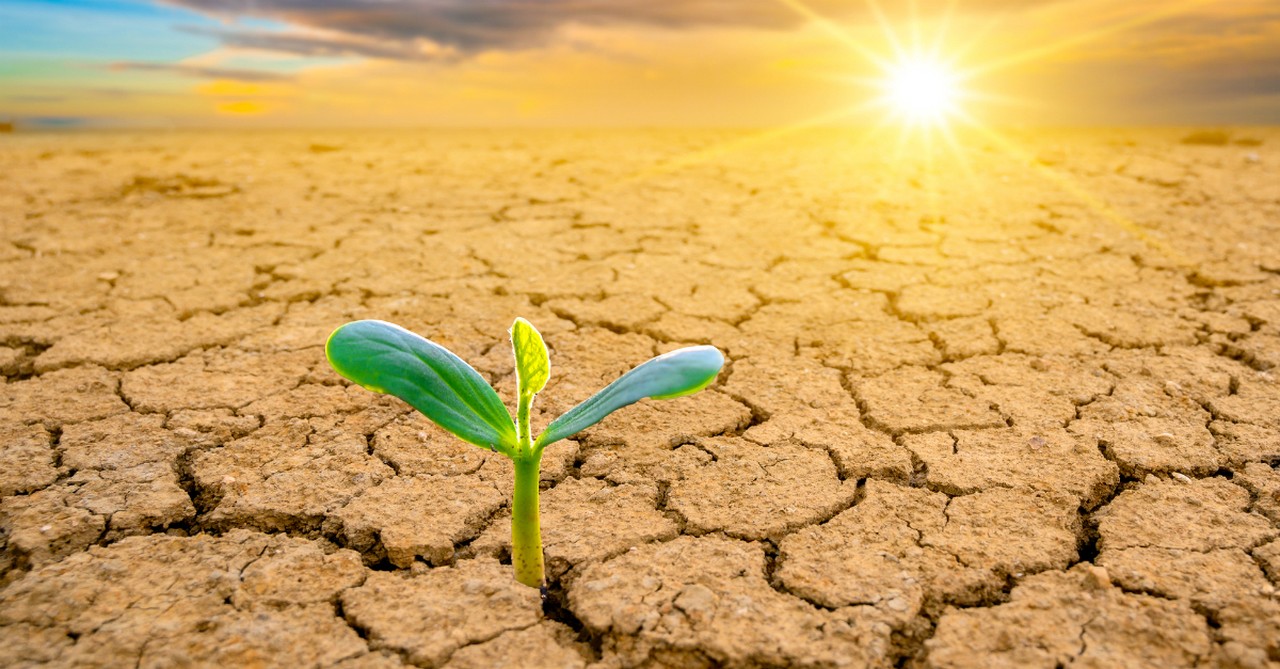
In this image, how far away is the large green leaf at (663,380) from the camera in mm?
961

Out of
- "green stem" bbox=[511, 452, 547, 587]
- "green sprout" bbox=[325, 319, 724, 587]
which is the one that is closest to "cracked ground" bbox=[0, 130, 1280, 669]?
"green stem" bbox=[511, 452, 547, 587]

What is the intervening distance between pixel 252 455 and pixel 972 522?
1274 millimetres

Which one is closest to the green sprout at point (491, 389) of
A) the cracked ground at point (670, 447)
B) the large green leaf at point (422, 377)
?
the large green leaf at point (422, 377)

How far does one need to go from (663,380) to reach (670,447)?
647 mm

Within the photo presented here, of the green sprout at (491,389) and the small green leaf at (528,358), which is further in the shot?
the small green leaf at (528,358)

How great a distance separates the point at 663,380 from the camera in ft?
3.19

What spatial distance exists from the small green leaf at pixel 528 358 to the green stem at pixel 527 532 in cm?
12

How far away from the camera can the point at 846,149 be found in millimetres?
5625

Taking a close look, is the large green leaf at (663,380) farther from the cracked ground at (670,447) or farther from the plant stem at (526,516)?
the cracked ground at (670,447)

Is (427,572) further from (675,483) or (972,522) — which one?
(972,522)

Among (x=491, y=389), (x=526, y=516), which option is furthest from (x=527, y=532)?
(x=491, y=389)

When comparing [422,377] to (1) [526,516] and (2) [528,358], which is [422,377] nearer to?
(2) [528,358]

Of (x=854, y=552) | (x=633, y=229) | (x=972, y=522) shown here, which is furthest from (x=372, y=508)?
(x=633, y=229)

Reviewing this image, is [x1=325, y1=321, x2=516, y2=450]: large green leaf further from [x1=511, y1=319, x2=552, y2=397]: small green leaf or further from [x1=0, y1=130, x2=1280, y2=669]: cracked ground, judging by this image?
[x1=0, y1=130, x2=1280, y2=669]: cracked ground
